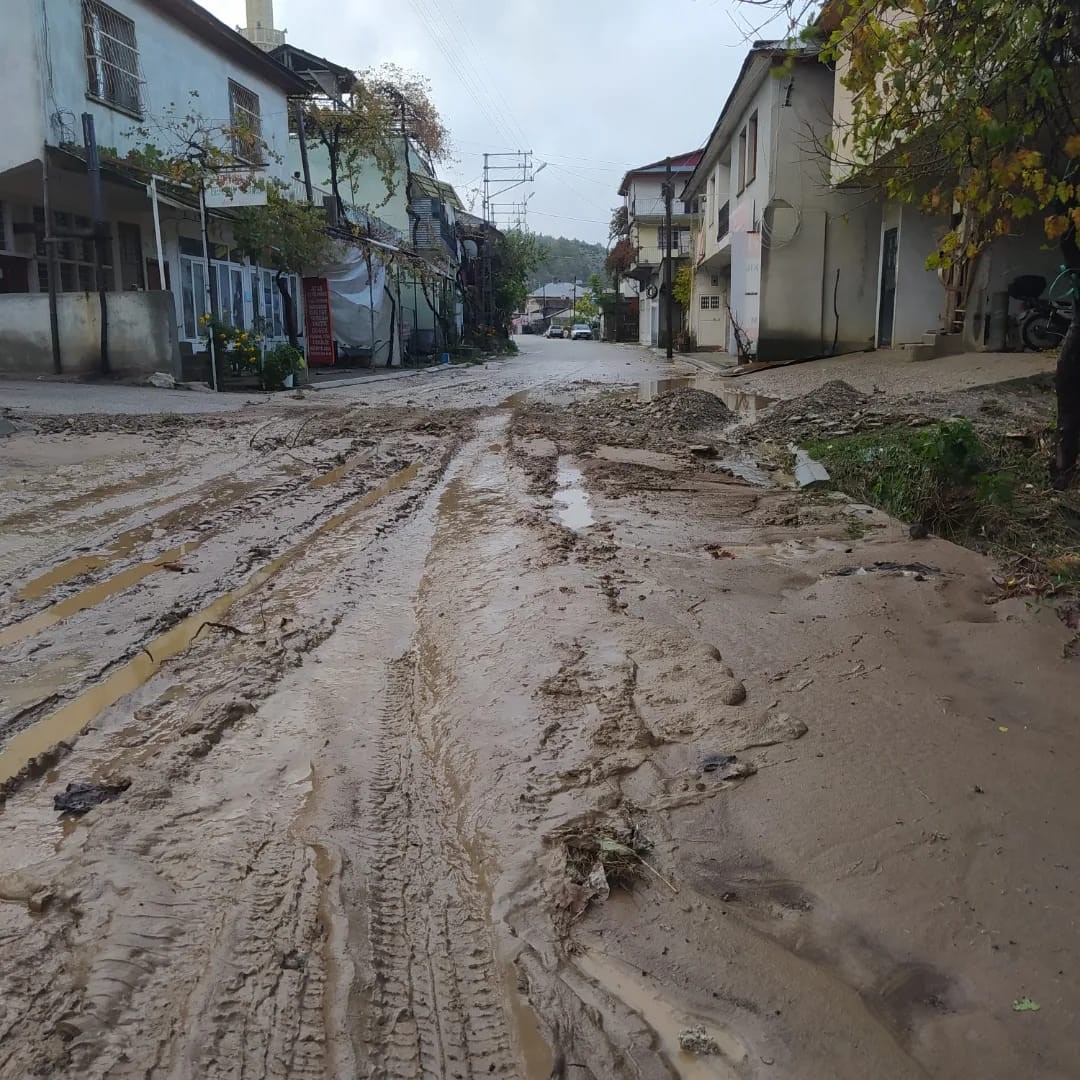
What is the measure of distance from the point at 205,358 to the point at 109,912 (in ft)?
53.1

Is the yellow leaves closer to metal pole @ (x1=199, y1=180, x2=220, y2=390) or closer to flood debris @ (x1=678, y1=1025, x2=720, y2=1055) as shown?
flood debris @ (x1=678, y1=1025, x2=720, y2=1055)

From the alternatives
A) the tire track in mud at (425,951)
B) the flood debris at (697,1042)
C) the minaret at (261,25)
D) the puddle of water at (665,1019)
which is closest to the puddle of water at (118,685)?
the tire track in mud at (425,951)

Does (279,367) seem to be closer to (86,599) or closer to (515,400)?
(515,400)

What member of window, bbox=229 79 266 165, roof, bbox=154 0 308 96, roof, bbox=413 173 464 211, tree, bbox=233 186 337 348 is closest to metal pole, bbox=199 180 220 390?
tree, bbox=233 186 337 348

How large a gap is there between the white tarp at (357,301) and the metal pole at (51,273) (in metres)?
10.2

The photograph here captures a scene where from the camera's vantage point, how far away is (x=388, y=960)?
6.93 ft

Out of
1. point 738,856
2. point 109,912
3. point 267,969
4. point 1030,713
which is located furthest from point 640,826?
point 1030,713

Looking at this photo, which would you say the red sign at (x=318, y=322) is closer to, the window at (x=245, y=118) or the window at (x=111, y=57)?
the window at (x=245, y=118)

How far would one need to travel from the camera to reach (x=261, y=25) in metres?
29.6

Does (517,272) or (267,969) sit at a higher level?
(517,272)

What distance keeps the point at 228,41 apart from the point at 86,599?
730 inches

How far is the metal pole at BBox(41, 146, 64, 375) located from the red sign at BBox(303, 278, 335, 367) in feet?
30.2

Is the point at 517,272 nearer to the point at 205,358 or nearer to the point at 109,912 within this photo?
the point at 205,358

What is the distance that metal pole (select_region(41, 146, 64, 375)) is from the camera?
1395cm
